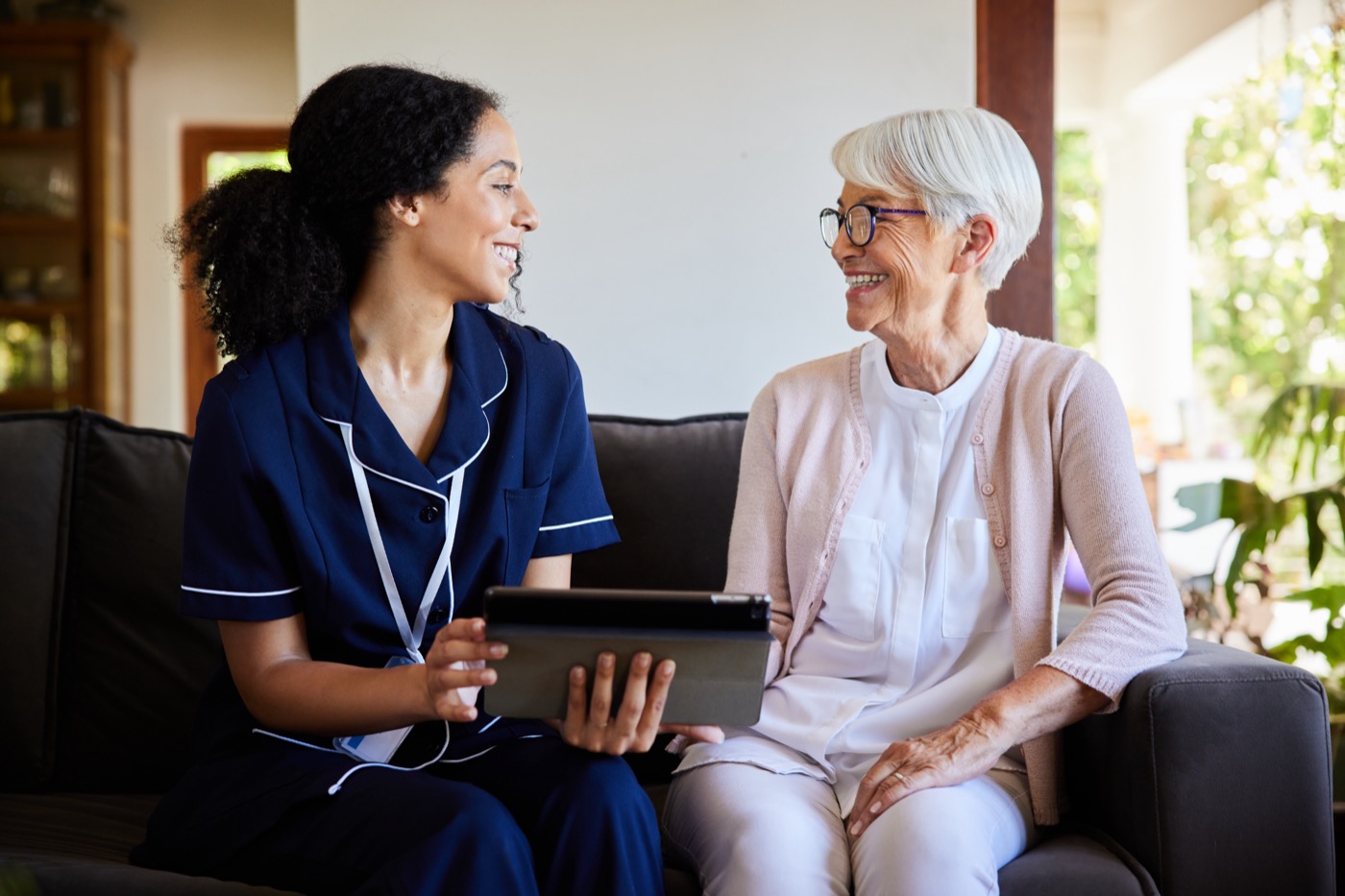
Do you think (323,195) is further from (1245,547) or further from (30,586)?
(1245,547)

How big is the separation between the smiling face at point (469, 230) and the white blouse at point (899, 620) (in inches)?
23.0

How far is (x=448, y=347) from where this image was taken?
169 cm

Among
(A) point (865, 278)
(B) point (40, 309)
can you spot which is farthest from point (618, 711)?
(B) point (40, 309)

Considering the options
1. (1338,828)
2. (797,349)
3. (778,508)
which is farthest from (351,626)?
(1338,828)

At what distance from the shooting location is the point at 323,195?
1596 mm

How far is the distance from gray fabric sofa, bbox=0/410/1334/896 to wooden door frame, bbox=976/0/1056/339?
80 cm

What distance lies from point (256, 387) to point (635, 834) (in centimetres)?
70

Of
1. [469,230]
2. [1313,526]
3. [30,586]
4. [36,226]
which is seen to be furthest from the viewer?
[36,226]

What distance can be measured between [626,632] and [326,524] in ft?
1.53

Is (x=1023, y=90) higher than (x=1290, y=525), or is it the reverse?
(x=1023, y=90)

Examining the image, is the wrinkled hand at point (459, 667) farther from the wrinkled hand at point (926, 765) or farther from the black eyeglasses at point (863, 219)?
the black eyeglasses at point (863, 219)

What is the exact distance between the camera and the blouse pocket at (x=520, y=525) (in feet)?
5.22

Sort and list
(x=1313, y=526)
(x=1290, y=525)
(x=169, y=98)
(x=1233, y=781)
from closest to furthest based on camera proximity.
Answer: (x=1233, y=781) → (x=1313, y=526) → (x=1290, y=525) → (x=169, y=98)

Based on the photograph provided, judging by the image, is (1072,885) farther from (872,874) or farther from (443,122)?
(443,122)
